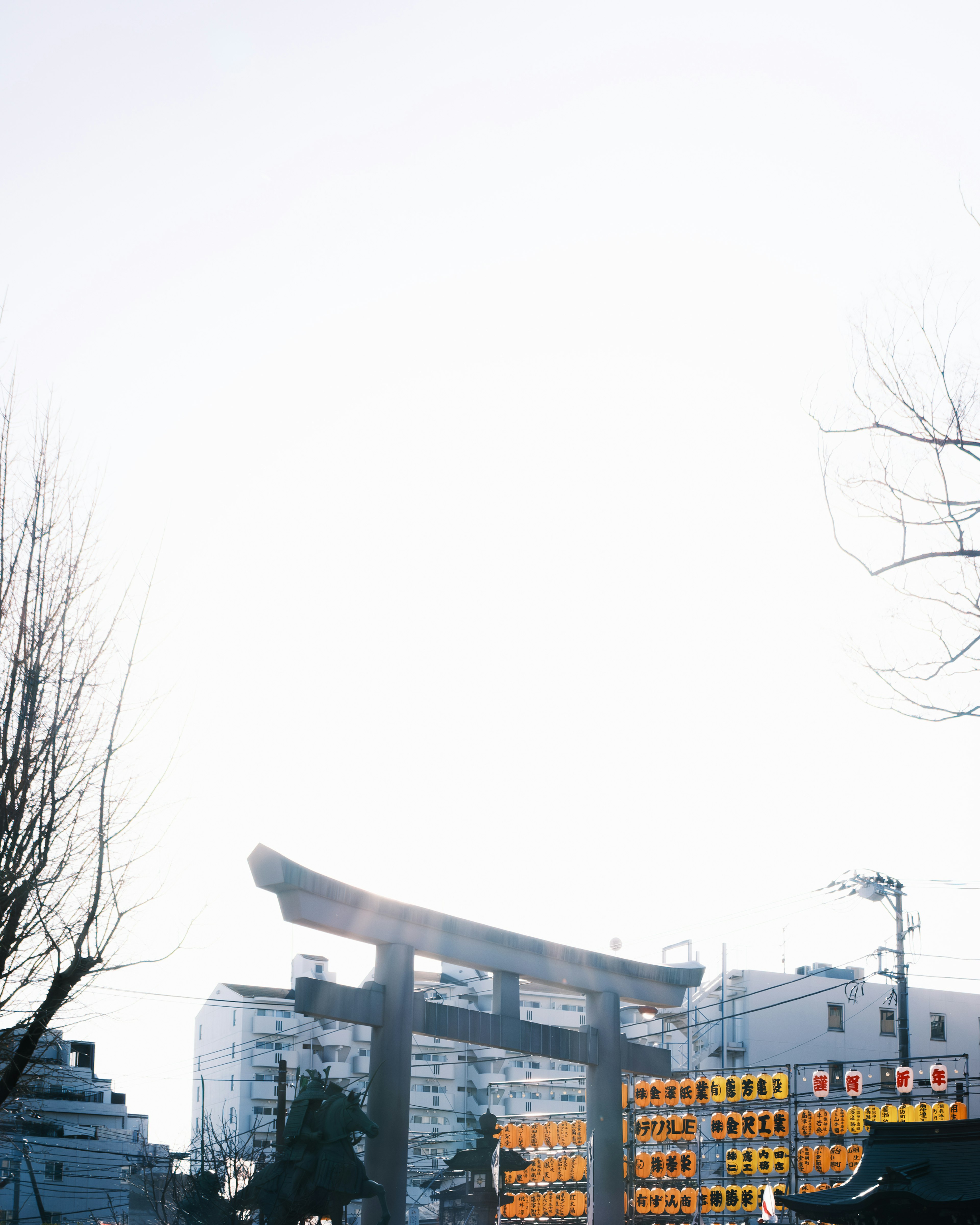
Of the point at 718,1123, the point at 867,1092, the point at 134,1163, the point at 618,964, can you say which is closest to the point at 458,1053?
the point at 134,1163

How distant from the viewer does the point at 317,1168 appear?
514 inches

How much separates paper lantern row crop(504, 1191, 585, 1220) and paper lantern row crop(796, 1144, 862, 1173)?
227 inches

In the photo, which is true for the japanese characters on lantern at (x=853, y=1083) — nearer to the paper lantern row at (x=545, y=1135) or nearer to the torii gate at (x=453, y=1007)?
the torii gate at (x=453, y=1007)

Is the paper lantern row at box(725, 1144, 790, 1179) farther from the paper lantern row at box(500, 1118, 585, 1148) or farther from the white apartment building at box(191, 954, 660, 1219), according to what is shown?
the white apartment building at box(191, 954, 660, 1219)

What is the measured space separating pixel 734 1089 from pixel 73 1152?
29.9 metres

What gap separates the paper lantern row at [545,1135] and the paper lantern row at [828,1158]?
5423 millimetres

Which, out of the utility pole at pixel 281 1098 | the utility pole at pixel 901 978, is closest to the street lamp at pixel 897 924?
the utility pole at pixel 901 978

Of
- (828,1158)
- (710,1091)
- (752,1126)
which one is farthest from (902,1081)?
(710,1091)

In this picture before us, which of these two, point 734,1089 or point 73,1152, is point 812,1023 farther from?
point 73,1152

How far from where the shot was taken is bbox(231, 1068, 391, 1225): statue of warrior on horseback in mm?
12883

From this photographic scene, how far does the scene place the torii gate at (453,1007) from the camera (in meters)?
15.5

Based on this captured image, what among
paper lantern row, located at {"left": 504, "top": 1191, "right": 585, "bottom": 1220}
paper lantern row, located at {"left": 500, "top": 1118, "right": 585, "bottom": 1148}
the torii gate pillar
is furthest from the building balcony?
the torii gate pillar

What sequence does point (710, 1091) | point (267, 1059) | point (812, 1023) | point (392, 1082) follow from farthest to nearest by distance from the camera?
point (267, 1059) → point (812, 1023) → point (710, 1091) → point (392, 1082)

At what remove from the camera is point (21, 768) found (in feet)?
27.6
